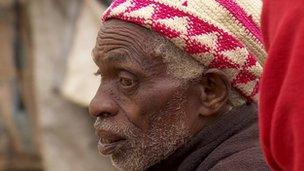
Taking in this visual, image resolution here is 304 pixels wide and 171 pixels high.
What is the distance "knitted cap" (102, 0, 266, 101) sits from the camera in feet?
9.20

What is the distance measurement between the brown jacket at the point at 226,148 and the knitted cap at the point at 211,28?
0.12 meters

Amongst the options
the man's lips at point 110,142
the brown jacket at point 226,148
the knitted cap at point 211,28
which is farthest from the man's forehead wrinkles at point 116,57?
the brown jacket at point 226,148

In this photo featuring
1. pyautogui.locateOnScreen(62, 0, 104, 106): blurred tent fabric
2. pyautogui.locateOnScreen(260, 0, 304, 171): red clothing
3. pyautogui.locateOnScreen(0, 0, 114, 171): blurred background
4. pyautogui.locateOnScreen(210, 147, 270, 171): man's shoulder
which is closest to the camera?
pyautogui.locateOnScreen(260, 0, 304, 171): red clothing

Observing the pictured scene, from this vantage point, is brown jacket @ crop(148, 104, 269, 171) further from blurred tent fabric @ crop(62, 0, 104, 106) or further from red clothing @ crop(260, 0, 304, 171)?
blurred tent fabric @ crop(62, 0, 104, 106)

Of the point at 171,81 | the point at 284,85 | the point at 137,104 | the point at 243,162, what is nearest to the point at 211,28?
the point at 171,81

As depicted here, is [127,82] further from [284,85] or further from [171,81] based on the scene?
[284,85]

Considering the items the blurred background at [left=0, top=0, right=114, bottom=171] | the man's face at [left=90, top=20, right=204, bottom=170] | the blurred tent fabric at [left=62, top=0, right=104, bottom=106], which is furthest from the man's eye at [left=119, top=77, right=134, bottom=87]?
the blurred tent fabric at [left=62, top=0, right=104, bottom=106]

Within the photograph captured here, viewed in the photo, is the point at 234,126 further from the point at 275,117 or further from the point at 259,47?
the point at 275,117

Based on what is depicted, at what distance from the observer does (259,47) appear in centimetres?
295

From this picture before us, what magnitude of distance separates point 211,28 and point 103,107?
41 centimetres

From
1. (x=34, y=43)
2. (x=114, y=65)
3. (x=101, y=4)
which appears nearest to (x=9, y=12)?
(x=34, y=43)

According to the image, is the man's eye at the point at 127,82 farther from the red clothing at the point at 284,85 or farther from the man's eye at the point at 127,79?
the red clothing at the point at 284,85

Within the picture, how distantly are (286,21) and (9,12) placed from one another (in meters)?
6.34

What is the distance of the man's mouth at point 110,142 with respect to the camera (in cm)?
284
